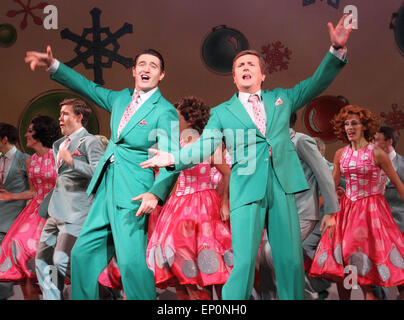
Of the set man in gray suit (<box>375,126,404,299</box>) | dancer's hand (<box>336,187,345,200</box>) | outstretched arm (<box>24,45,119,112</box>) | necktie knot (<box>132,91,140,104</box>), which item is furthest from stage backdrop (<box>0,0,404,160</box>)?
necktie knot (<box>132,91,140,104</box>)

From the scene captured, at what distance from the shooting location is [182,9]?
5.53 metres

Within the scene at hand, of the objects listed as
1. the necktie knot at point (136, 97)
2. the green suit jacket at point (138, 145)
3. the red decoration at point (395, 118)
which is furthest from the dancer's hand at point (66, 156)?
the red decoration at point (395, 118)

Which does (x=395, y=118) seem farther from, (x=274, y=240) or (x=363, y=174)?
(x=274, y=240)

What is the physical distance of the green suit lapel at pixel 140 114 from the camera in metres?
3.00

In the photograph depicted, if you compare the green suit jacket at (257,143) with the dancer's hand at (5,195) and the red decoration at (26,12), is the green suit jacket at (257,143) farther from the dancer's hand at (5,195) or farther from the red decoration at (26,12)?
the red decoration at (26,12)

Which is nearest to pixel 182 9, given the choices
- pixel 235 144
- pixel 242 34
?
pixel 242 34

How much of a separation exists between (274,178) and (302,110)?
3.10 m

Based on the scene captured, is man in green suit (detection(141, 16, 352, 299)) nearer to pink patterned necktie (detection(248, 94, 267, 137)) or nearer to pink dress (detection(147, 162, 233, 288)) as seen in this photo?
pink patterned necktie (detection(248, 94, 267, 137))

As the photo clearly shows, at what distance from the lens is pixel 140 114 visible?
304cm

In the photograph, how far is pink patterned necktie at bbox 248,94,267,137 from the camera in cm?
286

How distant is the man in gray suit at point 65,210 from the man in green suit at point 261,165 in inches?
35.6

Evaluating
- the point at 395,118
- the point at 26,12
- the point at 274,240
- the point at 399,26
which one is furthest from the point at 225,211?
the point at 26,12

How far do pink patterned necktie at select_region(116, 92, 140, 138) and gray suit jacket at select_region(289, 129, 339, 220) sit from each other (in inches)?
45.1

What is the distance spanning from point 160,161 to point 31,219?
1.87 meters
